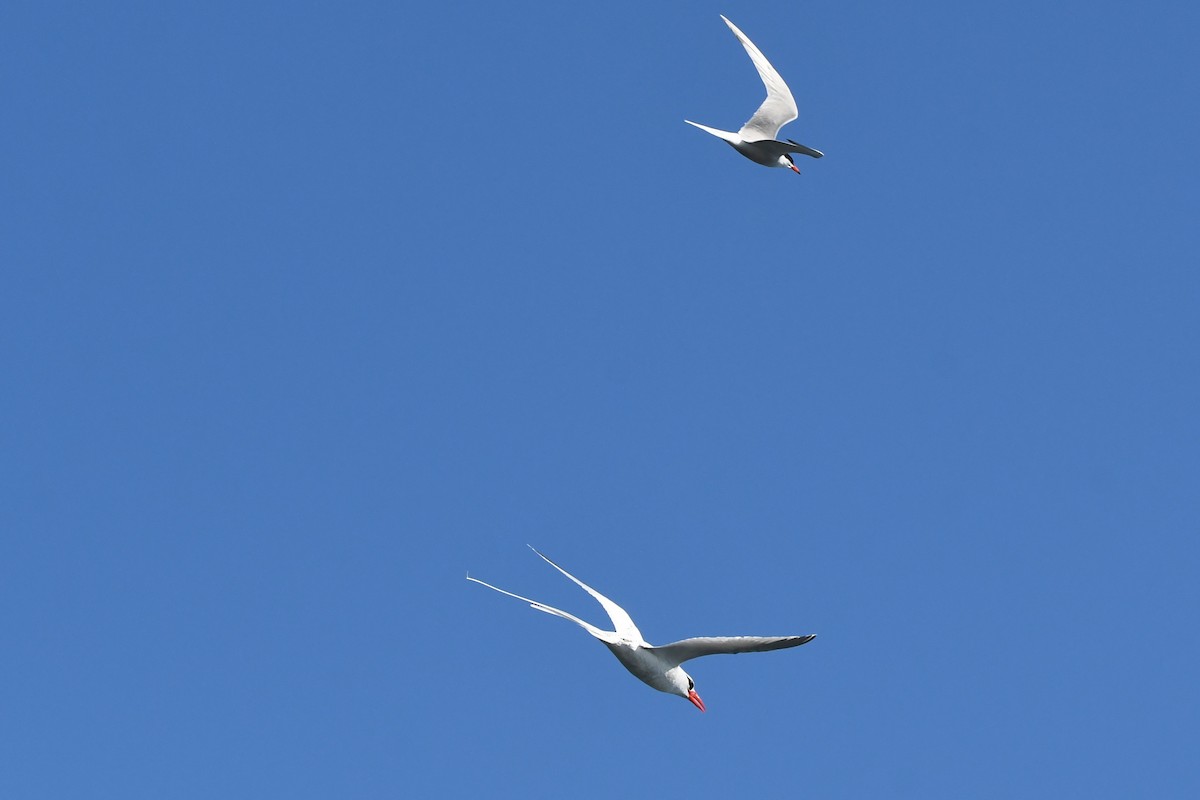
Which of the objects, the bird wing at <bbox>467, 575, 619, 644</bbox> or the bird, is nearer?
the bird wing at <bbox>467, 575, 619, 644</bbox>

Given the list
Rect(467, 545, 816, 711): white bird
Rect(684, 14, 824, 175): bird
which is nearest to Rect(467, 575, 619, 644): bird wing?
Rect(467, 545, 816, 711): white bird

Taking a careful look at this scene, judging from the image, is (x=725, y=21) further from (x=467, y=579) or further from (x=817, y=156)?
(x=467, y=579)

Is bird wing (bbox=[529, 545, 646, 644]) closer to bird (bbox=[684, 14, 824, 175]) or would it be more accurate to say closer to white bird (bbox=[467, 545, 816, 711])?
white bird (bbox=[467, 545, 816, 711])

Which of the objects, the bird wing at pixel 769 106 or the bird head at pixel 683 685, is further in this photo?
the bird wing at pixel 769 106

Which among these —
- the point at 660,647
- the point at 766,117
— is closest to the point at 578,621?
the point at 660,647

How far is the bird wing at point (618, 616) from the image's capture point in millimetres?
37688

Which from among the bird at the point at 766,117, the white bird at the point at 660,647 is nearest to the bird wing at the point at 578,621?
the white bird at the point at 660,647

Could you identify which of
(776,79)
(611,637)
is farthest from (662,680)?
(776,79)

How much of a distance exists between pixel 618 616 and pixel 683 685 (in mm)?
2302

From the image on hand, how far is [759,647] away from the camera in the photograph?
32250mm

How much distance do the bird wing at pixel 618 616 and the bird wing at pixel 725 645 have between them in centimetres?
215

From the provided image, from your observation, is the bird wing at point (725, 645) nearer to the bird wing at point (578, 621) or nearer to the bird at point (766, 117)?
the bird wing at point (578, 621)

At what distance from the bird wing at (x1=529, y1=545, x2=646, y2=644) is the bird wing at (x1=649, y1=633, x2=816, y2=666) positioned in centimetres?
215

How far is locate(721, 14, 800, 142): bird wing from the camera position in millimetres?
50344
